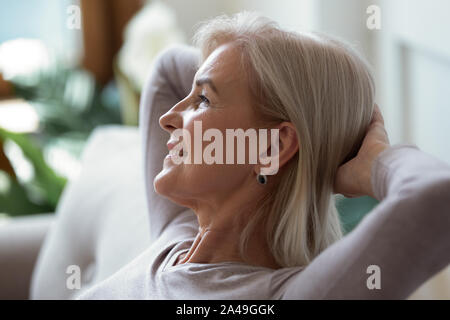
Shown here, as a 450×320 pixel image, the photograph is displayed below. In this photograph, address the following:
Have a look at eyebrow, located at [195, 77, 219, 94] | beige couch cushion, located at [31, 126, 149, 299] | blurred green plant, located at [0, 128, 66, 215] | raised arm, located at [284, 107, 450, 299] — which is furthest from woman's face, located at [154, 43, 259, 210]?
blurred green plant, located at [0, 128, 66, 215]

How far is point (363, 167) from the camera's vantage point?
0.61 m

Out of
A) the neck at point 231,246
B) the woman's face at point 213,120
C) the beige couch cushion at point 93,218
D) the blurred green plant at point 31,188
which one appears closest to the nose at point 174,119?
the woman's face at point 213,120

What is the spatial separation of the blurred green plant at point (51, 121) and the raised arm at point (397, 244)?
1.05 metres

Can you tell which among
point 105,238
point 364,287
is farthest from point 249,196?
point 105,238

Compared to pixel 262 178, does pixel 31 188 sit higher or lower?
lower

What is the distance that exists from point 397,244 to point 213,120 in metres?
0.21

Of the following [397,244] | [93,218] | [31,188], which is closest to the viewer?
[397,244]

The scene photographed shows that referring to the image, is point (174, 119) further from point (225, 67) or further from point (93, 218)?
point (93, 218)

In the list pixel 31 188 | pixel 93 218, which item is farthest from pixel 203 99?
pixel 31 188

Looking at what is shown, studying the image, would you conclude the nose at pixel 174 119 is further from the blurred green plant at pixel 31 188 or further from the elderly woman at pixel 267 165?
the blurred green plant at pixel 31 188

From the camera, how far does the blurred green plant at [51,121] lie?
1.50 metres

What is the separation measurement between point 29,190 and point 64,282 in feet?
1.78

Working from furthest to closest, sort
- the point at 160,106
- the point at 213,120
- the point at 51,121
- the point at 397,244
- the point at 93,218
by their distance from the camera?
the point at 51,121 → the point at 93,218 → the point at 160,106 → the point at 213,120 → the point at 397,244
